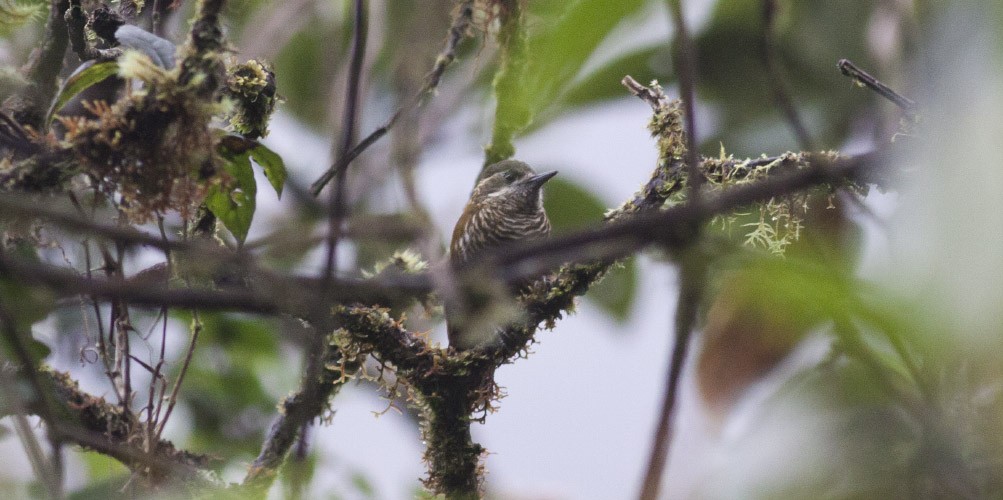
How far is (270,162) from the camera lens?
2047mm

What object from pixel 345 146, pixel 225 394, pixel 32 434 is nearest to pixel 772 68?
pixel 345 146

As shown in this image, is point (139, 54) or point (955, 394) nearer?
point (955, 394)

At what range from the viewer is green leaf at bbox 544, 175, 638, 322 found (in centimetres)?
471

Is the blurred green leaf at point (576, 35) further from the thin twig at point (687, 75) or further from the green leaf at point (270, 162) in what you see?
the green leaf at point (270, 162)

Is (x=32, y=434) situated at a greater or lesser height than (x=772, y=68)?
lesser

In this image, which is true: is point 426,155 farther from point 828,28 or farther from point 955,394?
point 955,394

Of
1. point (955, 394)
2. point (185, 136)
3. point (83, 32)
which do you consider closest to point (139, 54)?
point (185, 136)

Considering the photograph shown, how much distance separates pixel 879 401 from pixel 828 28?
11.8 feet

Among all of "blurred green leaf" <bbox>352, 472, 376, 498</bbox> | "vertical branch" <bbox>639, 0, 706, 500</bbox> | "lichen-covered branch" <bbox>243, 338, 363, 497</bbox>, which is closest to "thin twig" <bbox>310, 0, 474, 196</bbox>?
"lichen-covered branch" <bbox>243, 338, 363, 497</bbox>

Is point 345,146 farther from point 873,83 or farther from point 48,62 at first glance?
point 48,62

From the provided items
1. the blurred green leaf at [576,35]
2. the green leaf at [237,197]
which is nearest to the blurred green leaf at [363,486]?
the green leaf at [237,197]

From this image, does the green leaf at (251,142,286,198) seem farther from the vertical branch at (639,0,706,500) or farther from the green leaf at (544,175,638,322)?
the green leaf at (544,175,638,322)

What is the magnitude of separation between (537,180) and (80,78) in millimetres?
2542

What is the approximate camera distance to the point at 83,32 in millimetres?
2391
